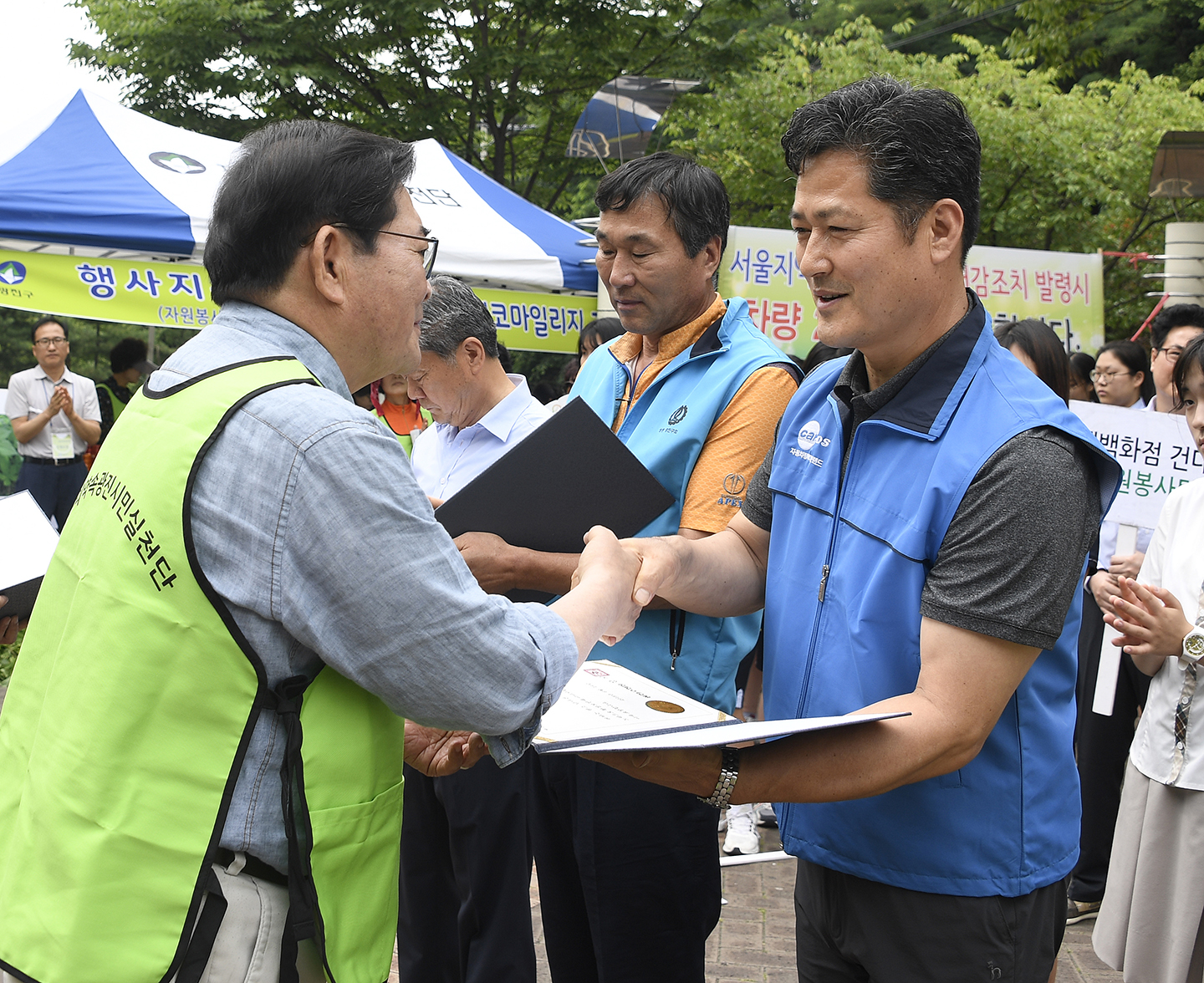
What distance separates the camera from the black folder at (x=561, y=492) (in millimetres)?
2150

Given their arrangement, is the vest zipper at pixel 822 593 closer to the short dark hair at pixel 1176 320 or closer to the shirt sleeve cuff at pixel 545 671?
the shirt sleeve cuff at pixel 545 671

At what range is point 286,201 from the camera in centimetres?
148

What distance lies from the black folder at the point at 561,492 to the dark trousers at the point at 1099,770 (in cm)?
272

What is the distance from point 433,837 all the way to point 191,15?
39.9ft

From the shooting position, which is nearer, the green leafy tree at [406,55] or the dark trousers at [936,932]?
the dark trousers at [936,932]

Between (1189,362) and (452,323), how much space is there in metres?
2.08

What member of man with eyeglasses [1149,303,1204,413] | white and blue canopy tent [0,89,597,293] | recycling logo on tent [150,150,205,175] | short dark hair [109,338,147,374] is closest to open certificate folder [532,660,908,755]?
man with eyeglasses [1149,303,1204,413]

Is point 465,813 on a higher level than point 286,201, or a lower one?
lower

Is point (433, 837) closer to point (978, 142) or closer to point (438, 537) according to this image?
point (438, 537)

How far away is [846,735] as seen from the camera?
154 centimetres

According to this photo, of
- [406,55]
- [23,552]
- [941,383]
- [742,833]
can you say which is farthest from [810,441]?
[406,55]

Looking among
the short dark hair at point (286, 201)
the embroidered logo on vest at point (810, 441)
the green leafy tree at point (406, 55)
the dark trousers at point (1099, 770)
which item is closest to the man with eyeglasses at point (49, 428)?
the green leafy tree at point (406, 55)

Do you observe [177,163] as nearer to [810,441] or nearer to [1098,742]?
[810,441]

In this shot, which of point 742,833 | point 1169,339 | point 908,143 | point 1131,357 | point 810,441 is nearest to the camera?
point 908,143
